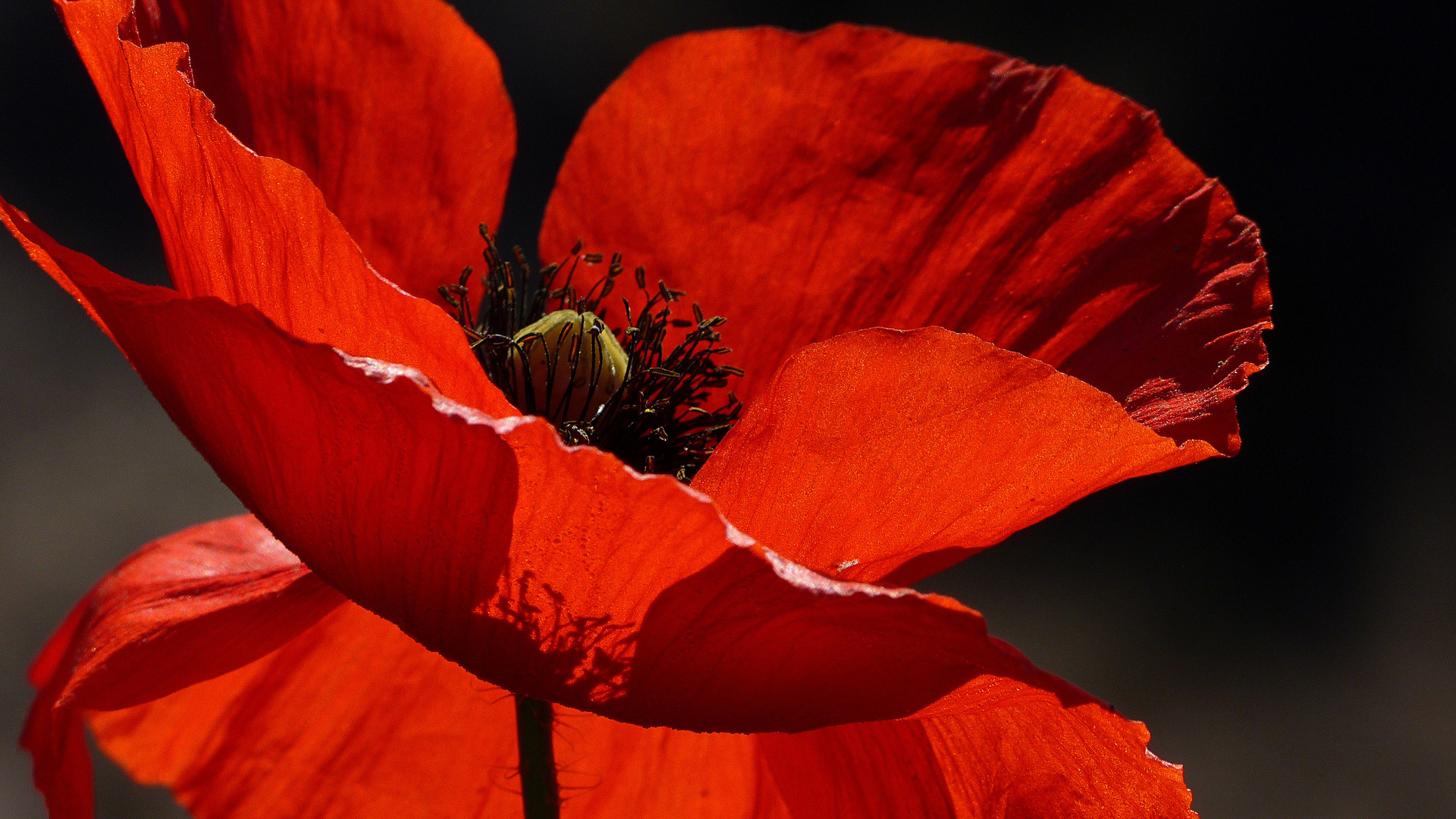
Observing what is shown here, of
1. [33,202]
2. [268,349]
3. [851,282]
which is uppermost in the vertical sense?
[268,349]

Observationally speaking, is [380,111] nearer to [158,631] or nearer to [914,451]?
[158,631]

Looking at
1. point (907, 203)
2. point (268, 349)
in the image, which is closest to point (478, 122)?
point (907, 203)

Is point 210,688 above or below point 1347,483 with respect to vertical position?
above

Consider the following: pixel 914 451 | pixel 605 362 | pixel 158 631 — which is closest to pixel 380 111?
pixel 605 362

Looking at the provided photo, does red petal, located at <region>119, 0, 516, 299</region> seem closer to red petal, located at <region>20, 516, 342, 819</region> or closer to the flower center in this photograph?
Answer: the flower center

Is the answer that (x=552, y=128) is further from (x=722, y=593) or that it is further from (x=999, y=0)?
(x=722, y=593)

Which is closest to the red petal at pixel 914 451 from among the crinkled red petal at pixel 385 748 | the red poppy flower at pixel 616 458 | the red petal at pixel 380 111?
the red poppy flower at pixel 616 458

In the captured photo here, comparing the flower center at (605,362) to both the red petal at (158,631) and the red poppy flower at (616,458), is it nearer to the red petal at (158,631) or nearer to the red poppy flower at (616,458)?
the red poppy flower at (616,458)
